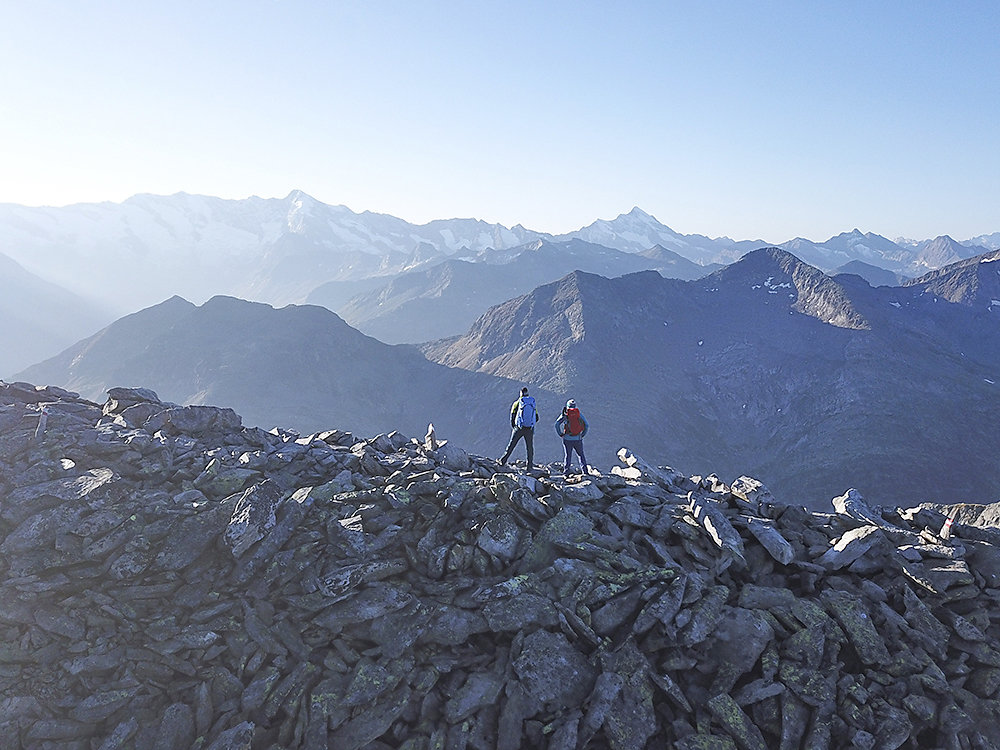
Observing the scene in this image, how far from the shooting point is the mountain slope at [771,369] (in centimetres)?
6206

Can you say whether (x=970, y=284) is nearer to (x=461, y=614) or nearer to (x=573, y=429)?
(x=573, y=429)

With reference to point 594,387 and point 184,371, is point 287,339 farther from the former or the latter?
point 594,387

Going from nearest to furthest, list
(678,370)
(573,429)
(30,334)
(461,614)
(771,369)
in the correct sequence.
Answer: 1. (461,614)
2. (573,429)
3. (771,369)
4. (678,370)
5. (30,334)

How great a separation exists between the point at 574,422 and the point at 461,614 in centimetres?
797

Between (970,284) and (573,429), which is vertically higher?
(970,284)

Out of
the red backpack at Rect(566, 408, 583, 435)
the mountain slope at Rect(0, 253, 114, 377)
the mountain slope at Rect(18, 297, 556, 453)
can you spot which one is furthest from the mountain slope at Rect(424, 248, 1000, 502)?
the mountain slope at Rect(0, 253, 114, 377)

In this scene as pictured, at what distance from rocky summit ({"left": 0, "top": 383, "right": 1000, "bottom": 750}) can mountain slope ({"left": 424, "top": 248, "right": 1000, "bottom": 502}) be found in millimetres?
50503

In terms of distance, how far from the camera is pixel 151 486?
13148 millimetres

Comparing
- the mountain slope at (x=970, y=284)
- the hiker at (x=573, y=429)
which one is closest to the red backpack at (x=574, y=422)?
the hiker at (x=573, y=429)

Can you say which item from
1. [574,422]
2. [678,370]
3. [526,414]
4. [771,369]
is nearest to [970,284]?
[771,369]

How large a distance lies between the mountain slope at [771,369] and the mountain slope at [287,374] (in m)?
10.2

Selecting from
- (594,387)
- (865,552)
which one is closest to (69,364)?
(594,387)

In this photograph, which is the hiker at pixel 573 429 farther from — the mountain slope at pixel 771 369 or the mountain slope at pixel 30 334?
the mountain slope at pixel 30 334

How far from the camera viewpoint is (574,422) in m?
17.4
